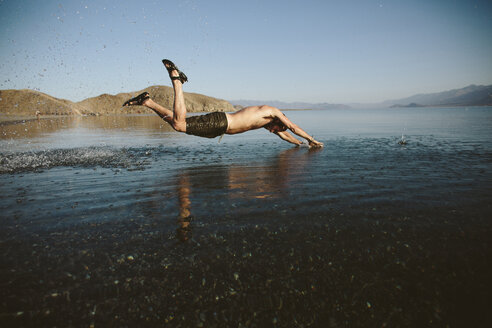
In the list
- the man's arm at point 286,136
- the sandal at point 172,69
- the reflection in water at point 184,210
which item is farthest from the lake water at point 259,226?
the man's arm at point 286,136

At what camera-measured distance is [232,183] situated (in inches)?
233

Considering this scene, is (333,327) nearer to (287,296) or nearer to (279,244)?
(287,296)

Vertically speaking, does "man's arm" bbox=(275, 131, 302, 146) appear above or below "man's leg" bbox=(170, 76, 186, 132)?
below

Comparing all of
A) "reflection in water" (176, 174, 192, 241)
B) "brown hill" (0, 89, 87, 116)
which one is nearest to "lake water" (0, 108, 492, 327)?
"reflection in water" (176, 174, 192, 241)

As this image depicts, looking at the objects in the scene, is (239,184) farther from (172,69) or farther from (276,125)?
(276,125)

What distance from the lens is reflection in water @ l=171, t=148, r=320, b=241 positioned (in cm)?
468

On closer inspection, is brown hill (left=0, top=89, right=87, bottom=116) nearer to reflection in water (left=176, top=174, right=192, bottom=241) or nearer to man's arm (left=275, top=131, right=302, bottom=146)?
man's arm (left=275, top=131, right=302, bottom=146)

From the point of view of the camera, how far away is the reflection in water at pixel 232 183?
4.68 metres

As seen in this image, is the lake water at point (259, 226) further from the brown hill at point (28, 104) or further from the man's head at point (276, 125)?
the brown hill at point (28, 104)

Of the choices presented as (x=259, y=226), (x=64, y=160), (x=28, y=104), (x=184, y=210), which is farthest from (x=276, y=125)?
(x=28, y=104)

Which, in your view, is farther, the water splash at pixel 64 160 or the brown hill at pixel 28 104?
the brown hill at pixel 28 104

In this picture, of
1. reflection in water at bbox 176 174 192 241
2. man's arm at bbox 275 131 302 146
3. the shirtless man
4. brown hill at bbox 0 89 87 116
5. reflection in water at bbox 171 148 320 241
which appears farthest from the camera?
brown hill at bbox 0 89 87 116

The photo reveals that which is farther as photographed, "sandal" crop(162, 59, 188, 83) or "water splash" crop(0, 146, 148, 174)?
"water splash" crop(0, 146, 148, 174)

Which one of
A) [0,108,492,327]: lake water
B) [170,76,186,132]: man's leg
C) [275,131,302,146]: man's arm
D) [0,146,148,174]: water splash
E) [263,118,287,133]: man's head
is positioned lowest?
[0,108,492,327]: lake water
